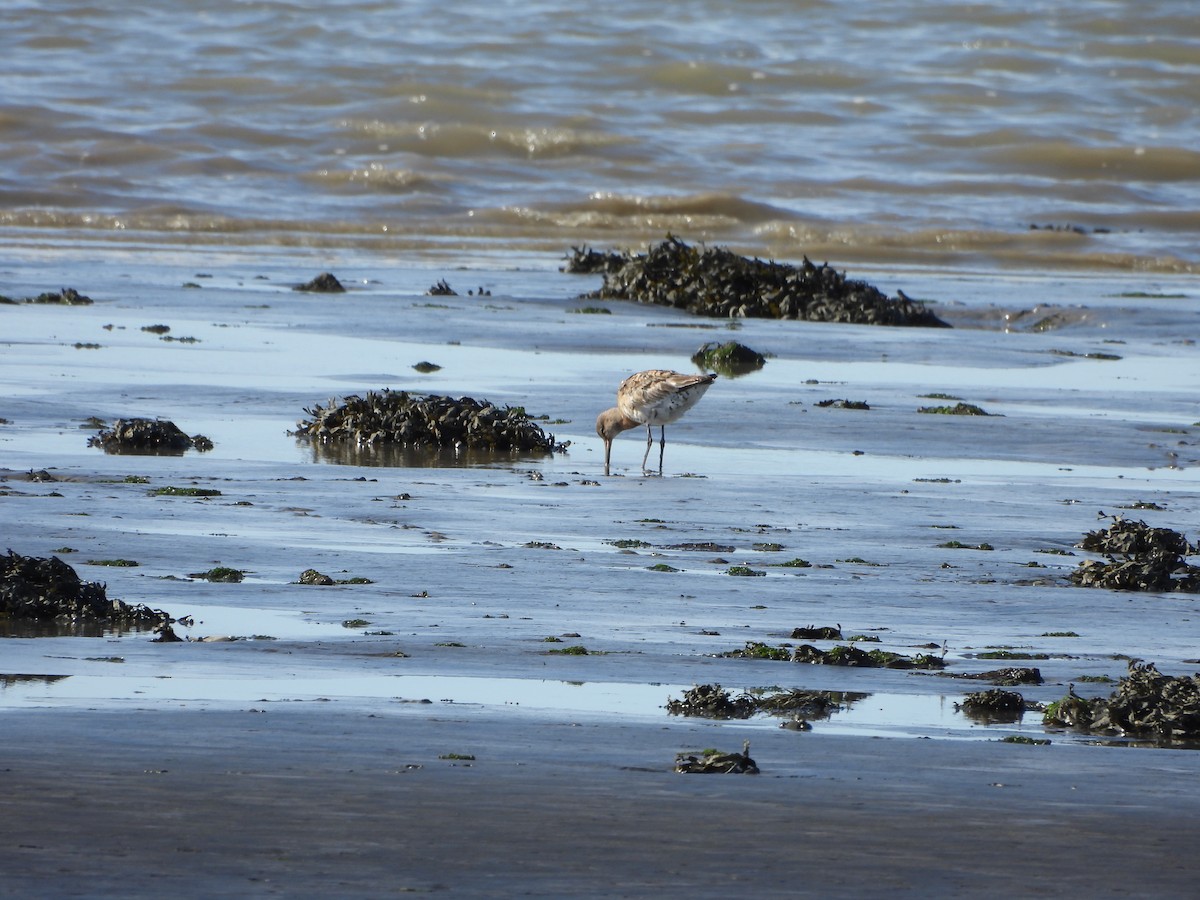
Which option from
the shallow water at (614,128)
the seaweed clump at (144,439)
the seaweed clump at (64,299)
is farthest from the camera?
the shallow water at (614,128)

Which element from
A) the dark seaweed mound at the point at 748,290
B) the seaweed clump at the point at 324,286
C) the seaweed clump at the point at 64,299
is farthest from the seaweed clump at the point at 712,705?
the seaweed clump at the point at 324,286

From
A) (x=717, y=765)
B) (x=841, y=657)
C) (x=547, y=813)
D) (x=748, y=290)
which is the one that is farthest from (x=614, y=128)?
(x=547, y=813)

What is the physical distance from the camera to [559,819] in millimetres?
3693

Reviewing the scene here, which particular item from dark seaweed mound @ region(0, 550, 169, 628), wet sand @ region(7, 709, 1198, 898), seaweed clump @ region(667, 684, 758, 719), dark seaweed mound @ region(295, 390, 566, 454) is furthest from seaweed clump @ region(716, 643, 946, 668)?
dark seaweed mound @ region(295, 390, 566, 454)

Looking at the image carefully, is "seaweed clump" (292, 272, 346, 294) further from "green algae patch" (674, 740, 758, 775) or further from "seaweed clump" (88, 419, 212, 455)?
"green algae patch" (674, 740, 758, 775)

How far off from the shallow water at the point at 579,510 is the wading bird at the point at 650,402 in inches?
7.4

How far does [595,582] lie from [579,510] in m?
1.61

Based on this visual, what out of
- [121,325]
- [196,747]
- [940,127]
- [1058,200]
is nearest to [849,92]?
[940,127]

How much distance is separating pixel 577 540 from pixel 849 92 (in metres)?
29.9

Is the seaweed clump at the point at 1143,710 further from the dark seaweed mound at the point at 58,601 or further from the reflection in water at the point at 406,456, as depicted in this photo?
the reflection in water at the point at 406,456

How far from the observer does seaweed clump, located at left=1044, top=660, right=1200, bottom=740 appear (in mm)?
4590

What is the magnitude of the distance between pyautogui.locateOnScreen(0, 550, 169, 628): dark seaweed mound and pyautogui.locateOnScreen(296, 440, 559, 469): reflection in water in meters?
3.57

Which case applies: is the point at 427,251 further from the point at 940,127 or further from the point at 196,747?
the point at 196,747

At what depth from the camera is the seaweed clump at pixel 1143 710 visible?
4590 millimetres
